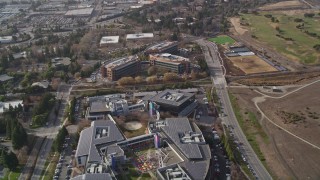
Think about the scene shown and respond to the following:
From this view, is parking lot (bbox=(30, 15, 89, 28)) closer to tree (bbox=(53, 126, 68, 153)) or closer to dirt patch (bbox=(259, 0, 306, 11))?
dirt patch (bbox=(259, 0, 306, 11))

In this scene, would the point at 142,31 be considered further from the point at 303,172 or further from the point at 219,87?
the point at 303,172

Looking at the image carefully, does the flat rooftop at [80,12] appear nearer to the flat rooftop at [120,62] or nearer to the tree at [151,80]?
the flat rooftop at [120,62]

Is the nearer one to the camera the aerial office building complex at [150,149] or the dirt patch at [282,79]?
the aerial office building complex at [150,149]

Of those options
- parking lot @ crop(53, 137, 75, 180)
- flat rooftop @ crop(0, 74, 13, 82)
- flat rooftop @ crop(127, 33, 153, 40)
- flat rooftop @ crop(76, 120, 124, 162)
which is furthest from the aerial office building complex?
flat rooftop @ crop(127, 33, 153, 40)

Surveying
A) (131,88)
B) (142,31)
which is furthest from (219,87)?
(142,31)

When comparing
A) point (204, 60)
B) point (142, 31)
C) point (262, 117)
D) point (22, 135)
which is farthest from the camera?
point (142, 31)

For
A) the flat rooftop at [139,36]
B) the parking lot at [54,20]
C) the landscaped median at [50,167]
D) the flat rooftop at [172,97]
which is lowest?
the landscaped median at [50,167]

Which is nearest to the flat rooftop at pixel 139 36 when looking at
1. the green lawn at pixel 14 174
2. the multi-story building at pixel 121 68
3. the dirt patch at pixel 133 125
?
the multi-story building at pixel 121 68

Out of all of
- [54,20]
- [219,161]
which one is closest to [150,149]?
[219,161]
